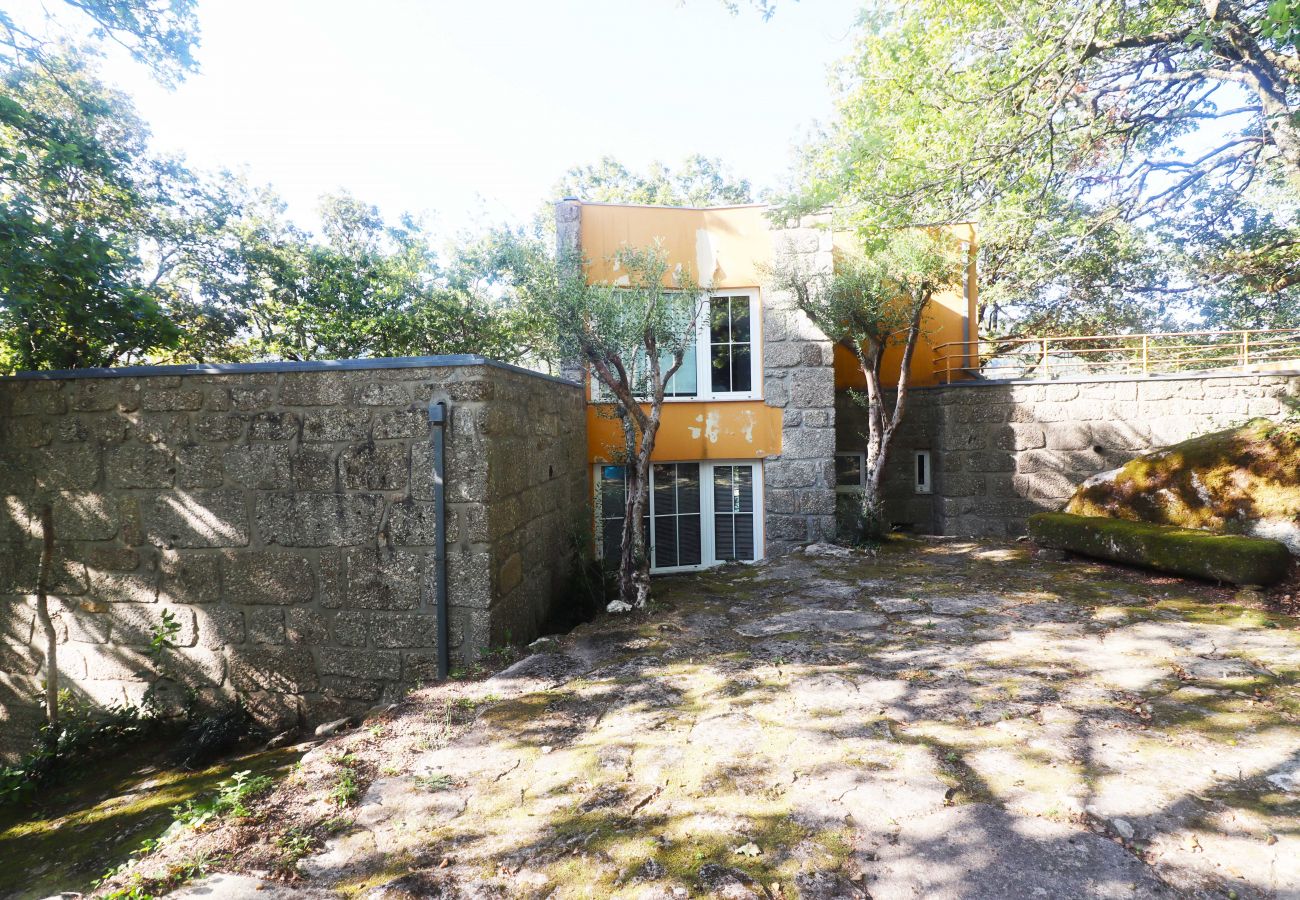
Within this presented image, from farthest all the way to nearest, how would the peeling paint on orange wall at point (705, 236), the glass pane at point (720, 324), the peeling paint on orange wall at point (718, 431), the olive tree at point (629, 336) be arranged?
the glass pane at point (720, 324) < the peeling paint on orange wall at point (718, 431) < the peeling paint on orange wall at point (705, 236) < the olive tree at point (629, 336)

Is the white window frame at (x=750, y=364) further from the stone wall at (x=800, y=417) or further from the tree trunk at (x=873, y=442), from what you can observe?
the tree trunk at (x=873, y=442)

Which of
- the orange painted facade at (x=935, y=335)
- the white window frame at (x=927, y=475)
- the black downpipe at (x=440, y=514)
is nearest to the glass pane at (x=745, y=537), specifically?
the orange painted facade at (x=935, y=335)

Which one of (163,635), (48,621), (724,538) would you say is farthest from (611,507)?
(48,621)

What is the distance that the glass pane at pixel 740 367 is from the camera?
26.8 feet

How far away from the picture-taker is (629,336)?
5.23m

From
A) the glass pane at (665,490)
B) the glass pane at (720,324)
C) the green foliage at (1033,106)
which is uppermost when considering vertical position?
the green foliage at (1033,106)

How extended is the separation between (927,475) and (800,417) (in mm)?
2876

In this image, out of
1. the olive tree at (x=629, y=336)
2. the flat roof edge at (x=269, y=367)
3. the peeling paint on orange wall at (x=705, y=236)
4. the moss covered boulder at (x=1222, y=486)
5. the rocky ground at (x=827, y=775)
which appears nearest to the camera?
the rocky ground at (x=827, y=775)

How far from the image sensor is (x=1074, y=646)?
394cm

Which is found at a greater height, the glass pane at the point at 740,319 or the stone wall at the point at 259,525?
the glass pane at the point at 740,319

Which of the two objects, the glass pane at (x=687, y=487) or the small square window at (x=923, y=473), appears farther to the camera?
the small square window at (x=923, y=473)

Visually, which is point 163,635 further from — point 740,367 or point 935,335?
point 935,335

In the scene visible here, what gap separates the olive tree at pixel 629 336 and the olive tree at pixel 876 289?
2.67 meters

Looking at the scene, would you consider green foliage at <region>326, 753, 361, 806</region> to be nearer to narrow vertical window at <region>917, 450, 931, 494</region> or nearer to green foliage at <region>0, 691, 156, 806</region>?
green foliage at <region>0, 691, 156, 806</region>
